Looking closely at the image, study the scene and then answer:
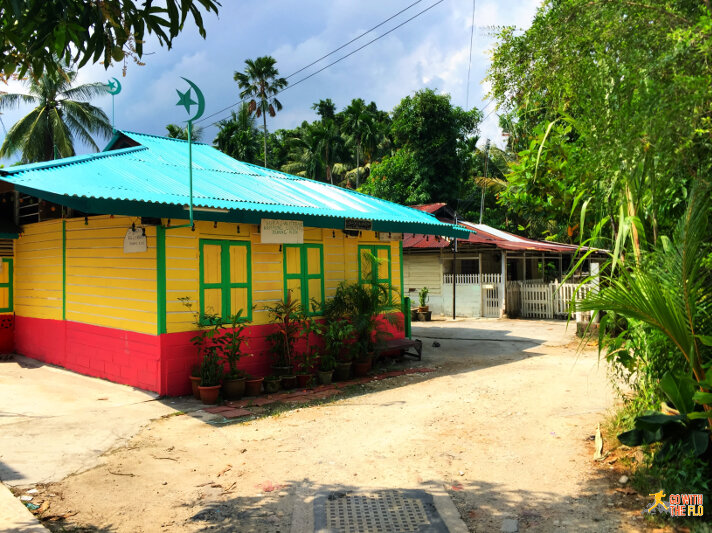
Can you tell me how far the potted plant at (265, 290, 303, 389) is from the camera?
8834mm

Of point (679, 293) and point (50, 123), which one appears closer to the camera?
point (679, 293)

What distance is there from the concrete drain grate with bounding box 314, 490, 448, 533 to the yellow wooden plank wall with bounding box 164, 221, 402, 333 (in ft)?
14.6

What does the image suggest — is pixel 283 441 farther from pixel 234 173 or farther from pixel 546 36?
pixel 234 173

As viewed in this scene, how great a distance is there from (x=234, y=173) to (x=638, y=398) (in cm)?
850

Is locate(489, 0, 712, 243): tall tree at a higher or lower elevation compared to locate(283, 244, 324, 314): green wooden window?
higher

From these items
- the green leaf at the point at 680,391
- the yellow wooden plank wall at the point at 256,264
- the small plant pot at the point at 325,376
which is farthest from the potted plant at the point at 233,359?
the green leaf at the point at 680,391

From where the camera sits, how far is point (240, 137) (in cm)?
3947

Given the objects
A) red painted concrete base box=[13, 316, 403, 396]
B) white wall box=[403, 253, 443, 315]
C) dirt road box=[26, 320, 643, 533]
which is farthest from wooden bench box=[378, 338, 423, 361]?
white wall box=[403, 253, 443, 315]

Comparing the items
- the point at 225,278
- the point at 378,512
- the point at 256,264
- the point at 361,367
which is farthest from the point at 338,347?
the point at 378,512

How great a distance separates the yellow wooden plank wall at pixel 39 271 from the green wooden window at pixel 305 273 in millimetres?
4595

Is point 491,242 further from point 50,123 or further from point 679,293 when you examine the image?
point 50,123

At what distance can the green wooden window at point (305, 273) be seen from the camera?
32.1 feet

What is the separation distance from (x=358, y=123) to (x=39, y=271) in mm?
28226

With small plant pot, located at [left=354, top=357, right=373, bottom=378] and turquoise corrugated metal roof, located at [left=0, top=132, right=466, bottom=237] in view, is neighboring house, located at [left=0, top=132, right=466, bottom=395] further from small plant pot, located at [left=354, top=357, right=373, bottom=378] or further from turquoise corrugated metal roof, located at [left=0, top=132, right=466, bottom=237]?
small plant pot, located at [left=354, top=357, right=373, bottom=378]
